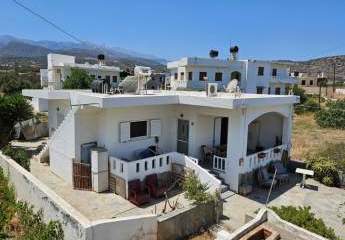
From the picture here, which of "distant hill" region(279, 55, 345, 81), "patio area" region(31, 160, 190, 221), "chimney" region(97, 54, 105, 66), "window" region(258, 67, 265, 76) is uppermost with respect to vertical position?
"distant hill" region(279, 55, 345, 81)

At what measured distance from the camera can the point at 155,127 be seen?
47.0 feet

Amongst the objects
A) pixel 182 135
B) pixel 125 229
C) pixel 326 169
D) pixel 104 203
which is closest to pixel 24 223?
pixel 104 203

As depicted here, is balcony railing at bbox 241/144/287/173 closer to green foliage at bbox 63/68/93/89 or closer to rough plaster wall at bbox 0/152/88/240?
rough plaster wall at bbox 0/152/88/240

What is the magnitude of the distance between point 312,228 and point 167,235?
12.9 ft

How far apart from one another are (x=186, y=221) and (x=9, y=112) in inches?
534

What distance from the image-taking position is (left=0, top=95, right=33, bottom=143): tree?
1762cm

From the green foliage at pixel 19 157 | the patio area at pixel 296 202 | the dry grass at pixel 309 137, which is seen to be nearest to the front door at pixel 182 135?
the patio area at pixel 296 202

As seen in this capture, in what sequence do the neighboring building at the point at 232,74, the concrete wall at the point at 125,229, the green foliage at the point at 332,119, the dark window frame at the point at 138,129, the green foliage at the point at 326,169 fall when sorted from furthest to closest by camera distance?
the neighboring building at the point at 232,74 → the green foliage at the point at 332,119 → the green foliage at the point at 326,169 → the dark window frame at the point at 138,129 → the concrete wall at the point at 125,229

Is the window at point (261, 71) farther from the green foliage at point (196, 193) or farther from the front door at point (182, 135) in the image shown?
the green foliage at point (196, 193)

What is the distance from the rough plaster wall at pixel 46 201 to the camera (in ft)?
24.9

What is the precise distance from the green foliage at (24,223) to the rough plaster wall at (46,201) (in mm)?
201

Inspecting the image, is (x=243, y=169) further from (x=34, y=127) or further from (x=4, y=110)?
(x=34, y=127)

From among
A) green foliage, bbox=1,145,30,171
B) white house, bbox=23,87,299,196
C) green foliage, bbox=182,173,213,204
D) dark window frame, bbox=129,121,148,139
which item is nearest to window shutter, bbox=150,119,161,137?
white house, bbox=23,87,299,196

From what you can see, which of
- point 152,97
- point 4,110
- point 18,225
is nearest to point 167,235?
point 18,225
